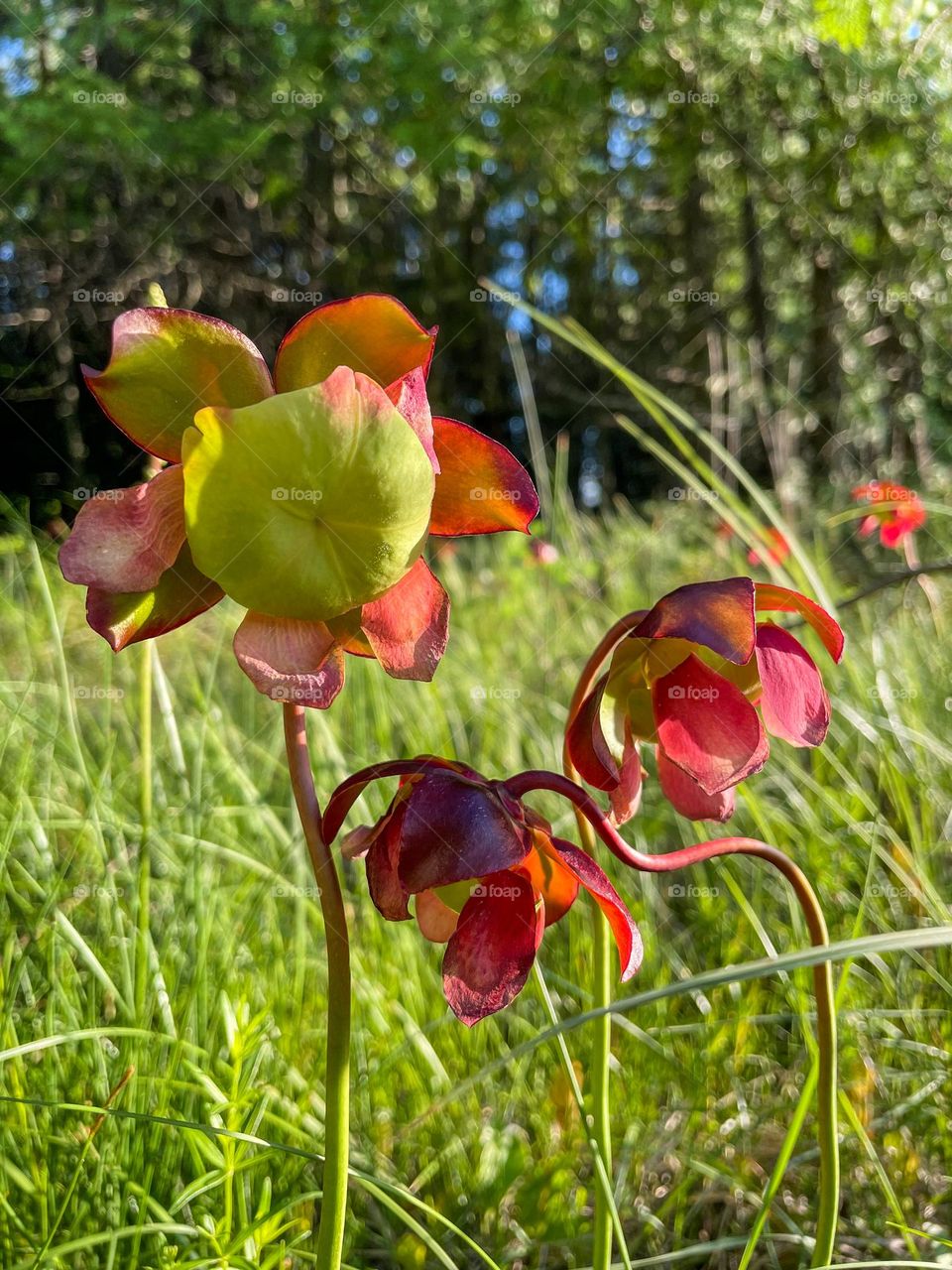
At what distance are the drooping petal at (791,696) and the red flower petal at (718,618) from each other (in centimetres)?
4

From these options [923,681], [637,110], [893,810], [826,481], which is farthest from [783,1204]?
[637,110]

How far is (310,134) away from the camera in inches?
237

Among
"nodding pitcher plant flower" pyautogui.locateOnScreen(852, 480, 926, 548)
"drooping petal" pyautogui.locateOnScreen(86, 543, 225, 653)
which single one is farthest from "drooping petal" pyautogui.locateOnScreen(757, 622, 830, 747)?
"nodding pitcher plant flower" pyautogui.locateOnScreen(852, 480, 926, 548)

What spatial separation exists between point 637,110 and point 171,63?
2.64 m

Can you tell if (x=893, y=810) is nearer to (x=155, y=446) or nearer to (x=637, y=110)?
(x=155, y=446)

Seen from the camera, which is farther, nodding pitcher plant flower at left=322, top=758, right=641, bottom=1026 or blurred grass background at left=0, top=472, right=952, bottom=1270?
blurred grass background at left=0, top=472, right=952, bottom=1270

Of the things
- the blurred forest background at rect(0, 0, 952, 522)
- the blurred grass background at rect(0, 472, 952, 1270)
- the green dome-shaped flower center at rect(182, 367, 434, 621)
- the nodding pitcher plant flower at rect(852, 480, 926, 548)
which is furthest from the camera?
the blurred forest background at rect(0, 0, 952, 522)

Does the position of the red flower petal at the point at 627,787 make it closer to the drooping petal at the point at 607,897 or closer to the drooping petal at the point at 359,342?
the drooping petal at the point at 607,897

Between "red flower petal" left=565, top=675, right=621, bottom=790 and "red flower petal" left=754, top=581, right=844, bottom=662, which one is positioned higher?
"red flower petal" left=754, top=581, right=844, bottom=662

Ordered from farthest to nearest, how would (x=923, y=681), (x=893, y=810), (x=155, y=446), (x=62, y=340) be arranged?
(x=62, y=340)
(x=923, y=681)
(x=893, y=810)
(x=155, y=446)

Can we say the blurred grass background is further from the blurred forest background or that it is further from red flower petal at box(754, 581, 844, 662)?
the blurred forest background

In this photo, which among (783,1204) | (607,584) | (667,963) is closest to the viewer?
(783,1204)

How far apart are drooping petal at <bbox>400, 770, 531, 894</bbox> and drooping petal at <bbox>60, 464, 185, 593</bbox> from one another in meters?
0.14

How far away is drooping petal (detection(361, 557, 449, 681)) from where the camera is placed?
41 cm
